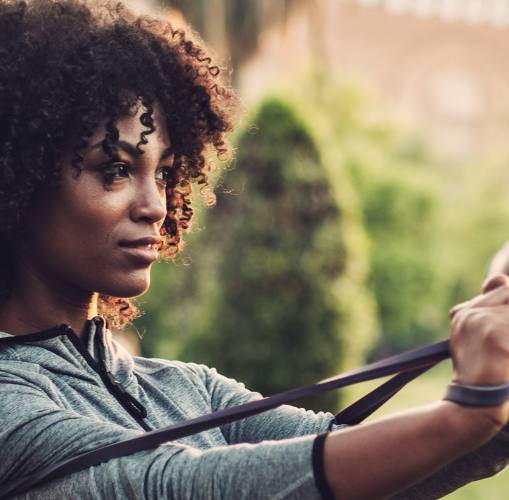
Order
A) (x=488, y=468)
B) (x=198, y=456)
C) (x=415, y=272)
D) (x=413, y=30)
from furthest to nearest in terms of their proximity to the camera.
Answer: (x=413, y=30) < (x=415, y=272) < (x=488, y=468) < (x=198, y=456)

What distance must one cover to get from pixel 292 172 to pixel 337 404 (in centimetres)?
269

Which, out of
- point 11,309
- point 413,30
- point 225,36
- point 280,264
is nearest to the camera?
point 11,309

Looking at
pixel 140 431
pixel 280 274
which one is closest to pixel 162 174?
pixel 140 431

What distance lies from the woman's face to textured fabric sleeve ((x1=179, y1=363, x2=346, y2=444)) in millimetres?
432

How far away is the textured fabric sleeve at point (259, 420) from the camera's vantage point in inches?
68.7

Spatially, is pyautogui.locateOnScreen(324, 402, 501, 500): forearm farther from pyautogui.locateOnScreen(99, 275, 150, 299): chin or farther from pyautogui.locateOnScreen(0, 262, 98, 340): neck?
pyautogui.locateOnScreen(0, 262, 98, 340): neck

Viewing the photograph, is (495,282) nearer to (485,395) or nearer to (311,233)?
(485,395)

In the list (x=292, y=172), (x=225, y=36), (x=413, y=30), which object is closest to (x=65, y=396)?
(x=292, y=172)

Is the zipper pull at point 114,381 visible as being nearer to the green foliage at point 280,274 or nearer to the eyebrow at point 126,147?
the eyebrow at point 126,147

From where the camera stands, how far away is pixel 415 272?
20094 millimetres

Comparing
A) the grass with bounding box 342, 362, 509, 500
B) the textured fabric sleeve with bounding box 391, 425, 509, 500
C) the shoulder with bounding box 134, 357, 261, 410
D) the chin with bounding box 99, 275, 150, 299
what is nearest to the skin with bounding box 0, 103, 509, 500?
the chin with bounding box 99, 275, 150, 299

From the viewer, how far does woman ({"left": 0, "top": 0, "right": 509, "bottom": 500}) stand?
1205 mm

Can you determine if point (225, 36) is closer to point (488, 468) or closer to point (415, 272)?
point (488, 468)

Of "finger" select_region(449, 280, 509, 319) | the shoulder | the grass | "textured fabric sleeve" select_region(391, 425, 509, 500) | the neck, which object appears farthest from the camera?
the grass
